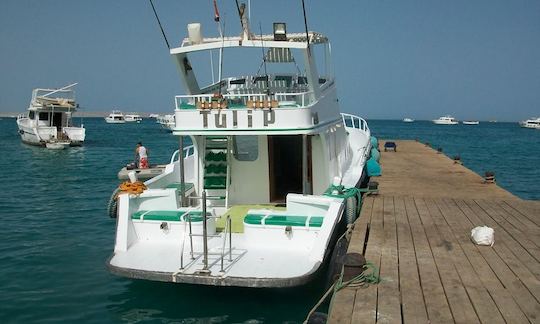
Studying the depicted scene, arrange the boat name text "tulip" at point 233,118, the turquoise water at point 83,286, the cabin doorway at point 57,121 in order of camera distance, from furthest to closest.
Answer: the cabin doorway at point 57,121, the boat name text "tulip" at point 233,118, the turquoise water at point 83,286

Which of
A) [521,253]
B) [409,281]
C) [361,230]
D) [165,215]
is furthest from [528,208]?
[165,215]

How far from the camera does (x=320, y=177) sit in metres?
11.0

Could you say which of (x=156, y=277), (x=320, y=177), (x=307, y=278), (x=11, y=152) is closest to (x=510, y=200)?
(x=320, y=177)

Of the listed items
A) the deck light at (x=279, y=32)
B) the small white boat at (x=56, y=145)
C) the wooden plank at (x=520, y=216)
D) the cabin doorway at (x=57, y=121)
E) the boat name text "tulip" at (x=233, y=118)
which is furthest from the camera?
the cabin doorway at (x=57, y=121)

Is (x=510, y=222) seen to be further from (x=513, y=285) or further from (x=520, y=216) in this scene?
(x=513, y=285)

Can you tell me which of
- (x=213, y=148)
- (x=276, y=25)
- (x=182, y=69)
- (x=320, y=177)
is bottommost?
(x=320, y=177)

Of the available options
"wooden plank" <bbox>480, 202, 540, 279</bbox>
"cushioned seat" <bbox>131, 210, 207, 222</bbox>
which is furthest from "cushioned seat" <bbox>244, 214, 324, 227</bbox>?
"wooden plank" <bbox>480, 202, 540, 279</bbox>

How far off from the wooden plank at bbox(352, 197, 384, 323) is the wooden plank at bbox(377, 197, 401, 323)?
0.20 ft

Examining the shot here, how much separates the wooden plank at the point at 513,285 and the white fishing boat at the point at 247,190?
2453 millimetres

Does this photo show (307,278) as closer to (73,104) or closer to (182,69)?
(182,69)

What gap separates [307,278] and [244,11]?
5.66 m

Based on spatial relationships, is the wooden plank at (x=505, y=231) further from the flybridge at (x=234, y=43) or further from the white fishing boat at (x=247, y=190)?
the flybridge at (x=234, y=43)

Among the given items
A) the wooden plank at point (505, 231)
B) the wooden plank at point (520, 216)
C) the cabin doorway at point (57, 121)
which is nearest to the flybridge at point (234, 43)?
the wooden plank at point (505, 231)

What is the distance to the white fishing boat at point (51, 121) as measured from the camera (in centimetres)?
4488
